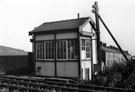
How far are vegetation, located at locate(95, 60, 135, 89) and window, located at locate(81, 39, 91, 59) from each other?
2558 mm

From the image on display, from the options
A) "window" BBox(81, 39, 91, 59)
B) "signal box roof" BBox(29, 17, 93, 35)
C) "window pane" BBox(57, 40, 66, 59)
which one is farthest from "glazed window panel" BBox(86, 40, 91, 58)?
"window pane" BBox(57, 40, 66, 59)

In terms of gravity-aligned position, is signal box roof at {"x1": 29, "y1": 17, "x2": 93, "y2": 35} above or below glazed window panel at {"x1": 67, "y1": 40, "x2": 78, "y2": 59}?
above

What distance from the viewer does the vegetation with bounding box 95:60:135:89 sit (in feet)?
49.0

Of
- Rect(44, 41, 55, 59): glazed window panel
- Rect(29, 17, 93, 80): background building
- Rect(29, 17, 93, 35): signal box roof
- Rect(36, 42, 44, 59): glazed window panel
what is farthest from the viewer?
Rect(36, 42, 44, 59): glazed window panel

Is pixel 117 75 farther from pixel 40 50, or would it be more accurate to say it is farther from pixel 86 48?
pixel 40 50

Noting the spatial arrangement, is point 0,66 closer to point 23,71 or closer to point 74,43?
point 23,71

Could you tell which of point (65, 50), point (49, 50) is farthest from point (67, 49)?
point (49, 50)

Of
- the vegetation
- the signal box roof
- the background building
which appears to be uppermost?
the signal box roof

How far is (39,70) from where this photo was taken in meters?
20.7

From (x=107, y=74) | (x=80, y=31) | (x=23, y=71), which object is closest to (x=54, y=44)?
(x=80, y=31)

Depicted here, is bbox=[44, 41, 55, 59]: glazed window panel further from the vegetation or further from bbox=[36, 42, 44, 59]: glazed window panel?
the vegetation

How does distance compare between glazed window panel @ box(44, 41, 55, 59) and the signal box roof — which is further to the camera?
glazed window panel @ box(44, 41, 55, 59)

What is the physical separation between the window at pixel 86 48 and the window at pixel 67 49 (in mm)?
860

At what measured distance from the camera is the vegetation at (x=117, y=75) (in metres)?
14.9
